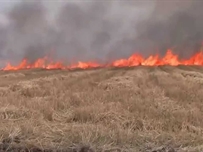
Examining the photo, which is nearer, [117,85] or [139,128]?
[139,128]

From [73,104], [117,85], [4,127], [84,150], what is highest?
[117,85]

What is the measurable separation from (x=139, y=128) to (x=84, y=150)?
1855 millimetres

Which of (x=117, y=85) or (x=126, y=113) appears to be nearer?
(x=126, y=113)

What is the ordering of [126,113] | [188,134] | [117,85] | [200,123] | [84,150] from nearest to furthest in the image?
[84,150], [188,134], [200,123], [126,113], [117,85]

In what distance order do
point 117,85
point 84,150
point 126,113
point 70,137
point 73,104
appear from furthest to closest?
point 117,85
point 73,104
point 126,113
point 70,137
point 84,150

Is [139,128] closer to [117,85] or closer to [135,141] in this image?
[135,141]

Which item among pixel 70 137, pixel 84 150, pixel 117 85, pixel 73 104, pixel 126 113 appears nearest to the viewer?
pixel 84 150

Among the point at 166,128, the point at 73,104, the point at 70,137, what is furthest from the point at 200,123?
the point at 73,104

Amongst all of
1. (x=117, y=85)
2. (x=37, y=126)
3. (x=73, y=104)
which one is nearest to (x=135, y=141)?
(x=37, y=126)

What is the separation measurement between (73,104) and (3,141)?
460 centimetres

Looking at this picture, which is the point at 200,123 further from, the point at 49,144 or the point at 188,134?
the point at 49,144

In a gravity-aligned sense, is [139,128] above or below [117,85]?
below

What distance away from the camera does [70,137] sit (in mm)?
6426

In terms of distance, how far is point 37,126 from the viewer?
23.4 ft
